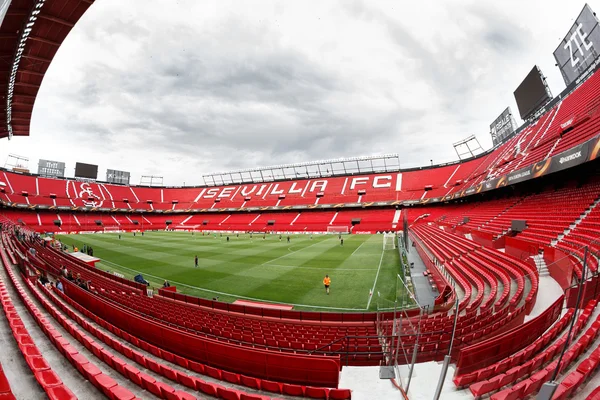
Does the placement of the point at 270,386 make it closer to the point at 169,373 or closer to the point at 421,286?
the point at 169,373

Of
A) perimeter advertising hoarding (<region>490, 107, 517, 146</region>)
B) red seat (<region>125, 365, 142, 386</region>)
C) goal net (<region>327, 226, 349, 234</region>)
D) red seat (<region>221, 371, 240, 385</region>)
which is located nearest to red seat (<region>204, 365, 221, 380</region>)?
red seat (<region>221, 371, 240, 385</region>)

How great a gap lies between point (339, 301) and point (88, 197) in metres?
71.8

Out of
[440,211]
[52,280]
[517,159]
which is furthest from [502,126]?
[52,280]

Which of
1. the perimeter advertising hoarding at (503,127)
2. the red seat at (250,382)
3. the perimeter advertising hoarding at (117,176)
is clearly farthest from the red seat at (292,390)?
the perimeter advertising hoarding at (117,176)

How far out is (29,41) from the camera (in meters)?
13.5

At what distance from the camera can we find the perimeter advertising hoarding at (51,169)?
67.1 m

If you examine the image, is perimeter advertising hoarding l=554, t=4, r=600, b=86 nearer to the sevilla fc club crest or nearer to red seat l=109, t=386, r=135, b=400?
red seat l=109, t=386, r=135, b=400

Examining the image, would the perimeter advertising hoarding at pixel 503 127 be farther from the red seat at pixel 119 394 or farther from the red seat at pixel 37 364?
the red seat at pixel 37 364

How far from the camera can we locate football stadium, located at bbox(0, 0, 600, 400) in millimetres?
5270

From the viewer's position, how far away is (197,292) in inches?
678

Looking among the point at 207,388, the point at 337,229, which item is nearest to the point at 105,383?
the point at 207,388

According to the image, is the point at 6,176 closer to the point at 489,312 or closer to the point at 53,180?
the point at 53,180

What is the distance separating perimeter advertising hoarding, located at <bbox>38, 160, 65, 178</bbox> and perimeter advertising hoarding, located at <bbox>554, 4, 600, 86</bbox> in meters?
93.8

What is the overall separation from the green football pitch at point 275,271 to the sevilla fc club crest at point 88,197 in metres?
38.1
